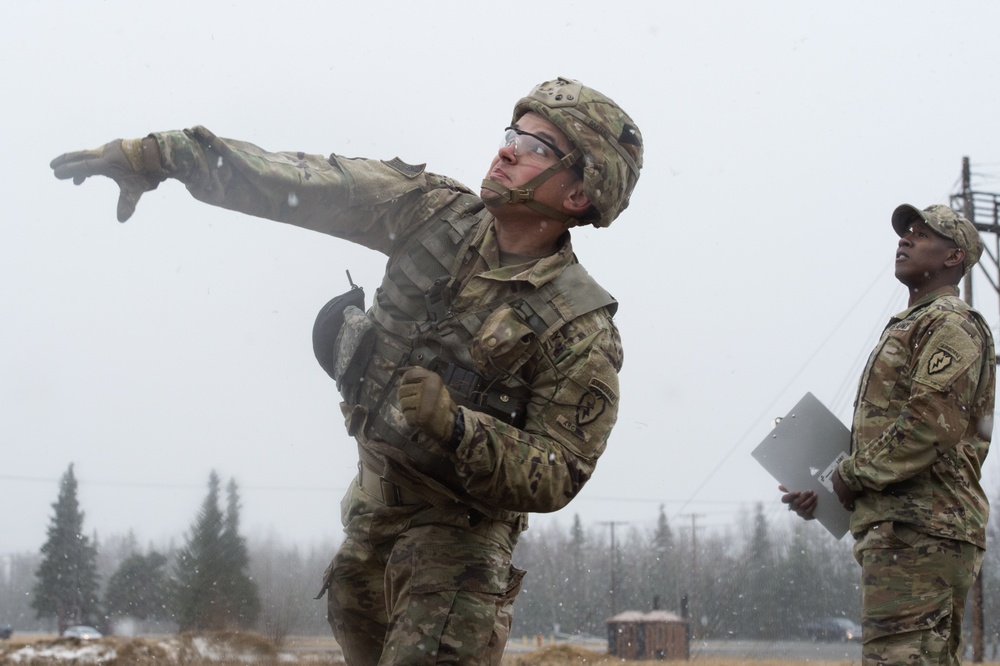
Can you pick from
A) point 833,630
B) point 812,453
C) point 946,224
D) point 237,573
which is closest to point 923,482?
point 812,453

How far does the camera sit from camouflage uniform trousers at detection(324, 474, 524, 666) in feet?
10.8

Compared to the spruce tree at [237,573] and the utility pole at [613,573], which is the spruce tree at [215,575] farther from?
the utility pole at [613,573]

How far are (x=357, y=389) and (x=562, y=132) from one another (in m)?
1.06

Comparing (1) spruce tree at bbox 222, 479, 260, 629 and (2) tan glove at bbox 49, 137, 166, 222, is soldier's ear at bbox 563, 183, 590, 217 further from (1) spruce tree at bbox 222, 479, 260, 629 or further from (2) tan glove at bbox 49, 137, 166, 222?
(1) spruce tree at bbox 222, 479, 260, 629

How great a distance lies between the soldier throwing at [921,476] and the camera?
4.24m

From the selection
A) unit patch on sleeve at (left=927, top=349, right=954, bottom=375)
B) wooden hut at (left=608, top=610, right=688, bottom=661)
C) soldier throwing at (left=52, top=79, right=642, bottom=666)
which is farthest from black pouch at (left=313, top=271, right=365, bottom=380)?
wooden hut at (left=608, top=610, right=688, bottom=661)

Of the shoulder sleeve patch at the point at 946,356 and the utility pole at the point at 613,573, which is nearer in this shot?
the shoulder sleeve patch at the point at 946,356

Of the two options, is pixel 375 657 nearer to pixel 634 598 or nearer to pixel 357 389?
pixel 357 389

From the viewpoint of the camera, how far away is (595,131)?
363 cm

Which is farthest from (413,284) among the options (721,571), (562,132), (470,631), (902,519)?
(721,571)

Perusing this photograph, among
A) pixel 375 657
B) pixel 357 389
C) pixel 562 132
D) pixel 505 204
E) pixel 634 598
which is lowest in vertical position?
pixel 634 598

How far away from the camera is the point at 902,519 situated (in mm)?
4324

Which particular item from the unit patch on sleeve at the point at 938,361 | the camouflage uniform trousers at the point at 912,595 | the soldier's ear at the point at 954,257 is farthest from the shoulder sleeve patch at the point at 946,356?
the camouflage uniform trousers at the point at 912,595

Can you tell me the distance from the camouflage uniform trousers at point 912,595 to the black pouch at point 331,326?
7.33ft
